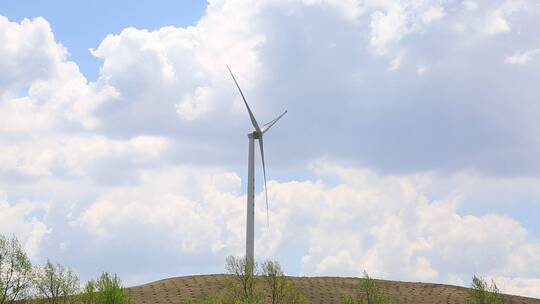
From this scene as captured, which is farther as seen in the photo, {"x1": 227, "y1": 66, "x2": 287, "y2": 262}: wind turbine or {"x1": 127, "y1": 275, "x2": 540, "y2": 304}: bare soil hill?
{"x1": 127, "y1": 275, "x2": 540, "y2": 304}: bare soil hill

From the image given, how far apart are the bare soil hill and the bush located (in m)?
28.5

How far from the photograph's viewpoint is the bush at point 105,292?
108 m

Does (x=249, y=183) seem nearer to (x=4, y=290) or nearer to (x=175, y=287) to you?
(x=4, y=290)

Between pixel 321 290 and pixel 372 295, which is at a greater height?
pixel 321 290

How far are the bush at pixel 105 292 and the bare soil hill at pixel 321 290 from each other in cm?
2848

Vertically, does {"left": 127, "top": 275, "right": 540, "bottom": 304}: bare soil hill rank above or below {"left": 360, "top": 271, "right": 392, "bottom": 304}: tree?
above

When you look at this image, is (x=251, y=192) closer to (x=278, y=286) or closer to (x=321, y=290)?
(x=278, y=286)

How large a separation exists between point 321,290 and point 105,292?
51.0 m

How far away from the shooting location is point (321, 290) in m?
149

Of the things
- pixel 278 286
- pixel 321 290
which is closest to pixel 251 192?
pixel 278 286

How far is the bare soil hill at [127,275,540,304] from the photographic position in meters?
143

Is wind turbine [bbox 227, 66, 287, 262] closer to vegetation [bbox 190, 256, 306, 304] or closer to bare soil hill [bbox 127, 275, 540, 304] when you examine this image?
vegetation [bbox 190, 256, 306, 304]

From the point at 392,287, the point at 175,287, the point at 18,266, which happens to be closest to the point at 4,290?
the point at 18,266

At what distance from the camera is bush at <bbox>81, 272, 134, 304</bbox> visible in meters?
108
